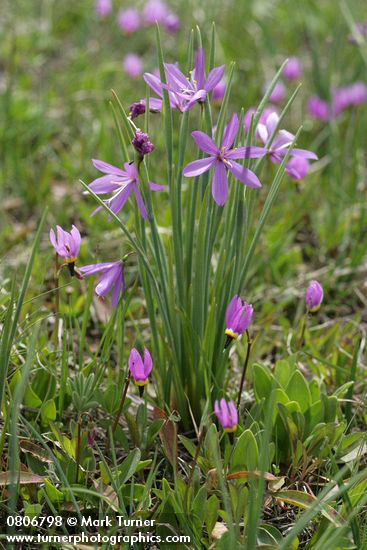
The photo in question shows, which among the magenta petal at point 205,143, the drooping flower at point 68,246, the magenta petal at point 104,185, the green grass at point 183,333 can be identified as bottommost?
the green grass at point 183,333

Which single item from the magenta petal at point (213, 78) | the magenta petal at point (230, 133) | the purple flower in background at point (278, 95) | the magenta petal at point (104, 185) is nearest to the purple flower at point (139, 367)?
the magenta petal at point (104, 185)

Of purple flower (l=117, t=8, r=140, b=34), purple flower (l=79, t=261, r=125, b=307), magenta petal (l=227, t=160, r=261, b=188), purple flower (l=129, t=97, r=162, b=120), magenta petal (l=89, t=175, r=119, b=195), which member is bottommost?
purple flower (l=79, t=261, r=125, b=307)

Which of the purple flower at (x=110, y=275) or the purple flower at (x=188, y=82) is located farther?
the purple flower at (x=110, y=275)

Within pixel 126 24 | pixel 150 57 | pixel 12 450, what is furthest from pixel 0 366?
pixel 150 57

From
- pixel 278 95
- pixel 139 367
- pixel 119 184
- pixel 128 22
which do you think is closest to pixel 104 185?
pixel 119 184

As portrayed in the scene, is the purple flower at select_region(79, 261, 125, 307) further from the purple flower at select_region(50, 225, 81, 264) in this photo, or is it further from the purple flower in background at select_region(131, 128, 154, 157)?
the purple flower in background at select_region(131, 128, 154, 157)

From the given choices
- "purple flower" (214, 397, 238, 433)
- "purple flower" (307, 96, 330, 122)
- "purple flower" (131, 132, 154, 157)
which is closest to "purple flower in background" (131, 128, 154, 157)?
"purple flower" (131, 132, 154, 157)

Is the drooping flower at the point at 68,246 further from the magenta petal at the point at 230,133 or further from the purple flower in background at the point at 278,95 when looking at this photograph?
the purple flower in background at the point at 278,95

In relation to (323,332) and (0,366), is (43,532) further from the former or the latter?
(323,332)
